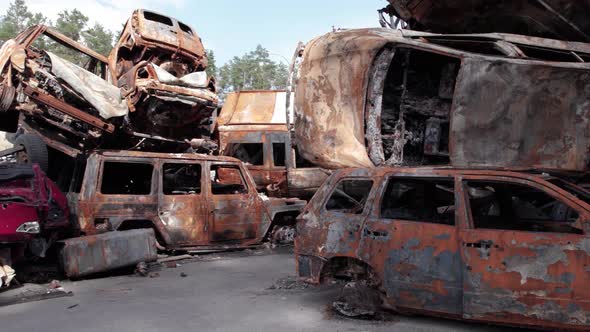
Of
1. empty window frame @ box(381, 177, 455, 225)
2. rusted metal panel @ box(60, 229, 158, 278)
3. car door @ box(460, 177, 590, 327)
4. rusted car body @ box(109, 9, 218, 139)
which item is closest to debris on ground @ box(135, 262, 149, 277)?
rusted metal panel @ box(60, 229, 158, 278)

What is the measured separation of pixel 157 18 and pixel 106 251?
18.1ft

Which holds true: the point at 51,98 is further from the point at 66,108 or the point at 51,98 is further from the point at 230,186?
the point at 230,186

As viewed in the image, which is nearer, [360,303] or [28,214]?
A: [360,303]

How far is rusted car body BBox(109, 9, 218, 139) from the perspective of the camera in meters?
7.84

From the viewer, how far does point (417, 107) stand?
20.7 feet

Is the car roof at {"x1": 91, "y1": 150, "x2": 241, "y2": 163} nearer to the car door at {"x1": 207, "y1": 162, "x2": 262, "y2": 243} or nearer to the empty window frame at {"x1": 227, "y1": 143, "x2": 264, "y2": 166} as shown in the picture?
the car door at {"x1": 207, "y1": 162, "x2": 262, "y2": 243}

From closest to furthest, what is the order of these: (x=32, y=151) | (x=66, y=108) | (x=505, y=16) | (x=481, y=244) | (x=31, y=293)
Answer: (x=481, y=244), (x=31, y=293), (x=32, y=151), (x=505, y=16), (x=66, y=108)

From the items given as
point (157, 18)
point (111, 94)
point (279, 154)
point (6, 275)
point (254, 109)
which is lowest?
point (6, 275)

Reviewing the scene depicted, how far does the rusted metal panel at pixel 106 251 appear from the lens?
574 centimetres

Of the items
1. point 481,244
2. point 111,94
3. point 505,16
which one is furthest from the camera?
point 111,94

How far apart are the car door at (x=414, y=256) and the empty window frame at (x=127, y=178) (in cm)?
400

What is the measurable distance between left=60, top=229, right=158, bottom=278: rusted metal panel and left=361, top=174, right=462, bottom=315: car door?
3.22m

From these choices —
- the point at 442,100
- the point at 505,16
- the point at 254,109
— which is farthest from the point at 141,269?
the point at 505,16

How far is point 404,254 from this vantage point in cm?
420
